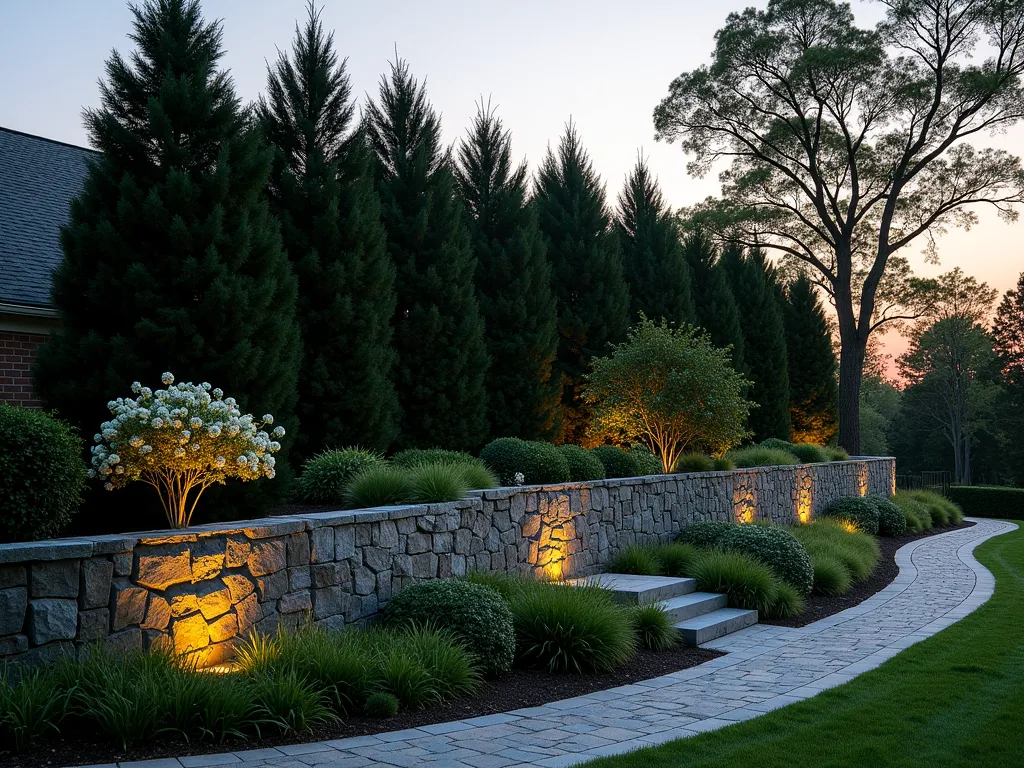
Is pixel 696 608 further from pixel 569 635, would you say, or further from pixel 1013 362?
pixel 1013 362

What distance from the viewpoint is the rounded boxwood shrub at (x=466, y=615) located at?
618 centimetres

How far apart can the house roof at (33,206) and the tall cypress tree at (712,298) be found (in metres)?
15.4

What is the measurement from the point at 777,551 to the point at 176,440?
298 inches

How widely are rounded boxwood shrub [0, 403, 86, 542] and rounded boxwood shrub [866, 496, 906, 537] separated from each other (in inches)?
677

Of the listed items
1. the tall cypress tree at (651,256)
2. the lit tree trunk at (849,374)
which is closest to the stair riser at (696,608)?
the tall cypress tree at (651,256)

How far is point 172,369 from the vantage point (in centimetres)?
714

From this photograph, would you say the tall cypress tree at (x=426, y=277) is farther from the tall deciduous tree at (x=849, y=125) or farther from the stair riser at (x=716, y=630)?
the tall deciduous tree at (x=849, y=125)

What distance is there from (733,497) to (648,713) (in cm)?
942

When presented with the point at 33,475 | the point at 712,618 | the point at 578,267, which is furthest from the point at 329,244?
the point at 578,267

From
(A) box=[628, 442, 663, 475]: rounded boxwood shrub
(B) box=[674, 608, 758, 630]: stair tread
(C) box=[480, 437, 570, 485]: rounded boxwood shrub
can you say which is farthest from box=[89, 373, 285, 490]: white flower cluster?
(A) box=[628, 442, 663, 475]: rounded boxwood shrub

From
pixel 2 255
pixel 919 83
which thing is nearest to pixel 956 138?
pixel 919 83

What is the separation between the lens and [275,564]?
6082 millimetres

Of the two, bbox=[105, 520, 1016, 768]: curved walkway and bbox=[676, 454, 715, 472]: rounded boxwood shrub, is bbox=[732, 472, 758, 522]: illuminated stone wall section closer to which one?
bbox=[676, 454, 715, 472]: rounded boxwood shrub

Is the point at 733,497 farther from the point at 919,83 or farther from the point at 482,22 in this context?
the point at 919,83
